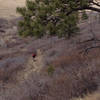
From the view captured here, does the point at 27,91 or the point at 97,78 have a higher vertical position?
the point at 97,78

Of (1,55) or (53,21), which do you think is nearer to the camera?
(53,21)

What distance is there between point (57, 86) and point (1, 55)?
1534 centimetres

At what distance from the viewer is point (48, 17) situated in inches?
382

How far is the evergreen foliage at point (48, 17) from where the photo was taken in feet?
30.2

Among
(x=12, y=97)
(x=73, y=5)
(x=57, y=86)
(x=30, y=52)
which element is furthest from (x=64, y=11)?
(x=30, y=52)

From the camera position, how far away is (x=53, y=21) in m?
9.84

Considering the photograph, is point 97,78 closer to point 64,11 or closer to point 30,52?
point 64,11

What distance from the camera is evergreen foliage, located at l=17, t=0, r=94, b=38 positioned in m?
9.19

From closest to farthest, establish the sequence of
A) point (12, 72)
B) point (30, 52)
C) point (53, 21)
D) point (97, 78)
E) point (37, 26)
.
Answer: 1. point (97, 78)
2. point (37, 26)
3. point (53, 21)
4. point (12, 72)
5. point (30, 52)

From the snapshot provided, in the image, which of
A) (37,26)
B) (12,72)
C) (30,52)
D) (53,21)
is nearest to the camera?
(37,26)

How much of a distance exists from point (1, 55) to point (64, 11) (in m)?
14.0

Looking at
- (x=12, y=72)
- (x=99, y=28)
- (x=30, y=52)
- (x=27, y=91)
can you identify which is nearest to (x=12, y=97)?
(x=27, y=91)

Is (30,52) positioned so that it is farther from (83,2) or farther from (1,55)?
(83,2)

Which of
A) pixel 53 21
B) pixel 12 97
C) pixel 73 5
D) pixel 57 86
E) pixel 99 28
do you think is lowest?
pixel 99 28
